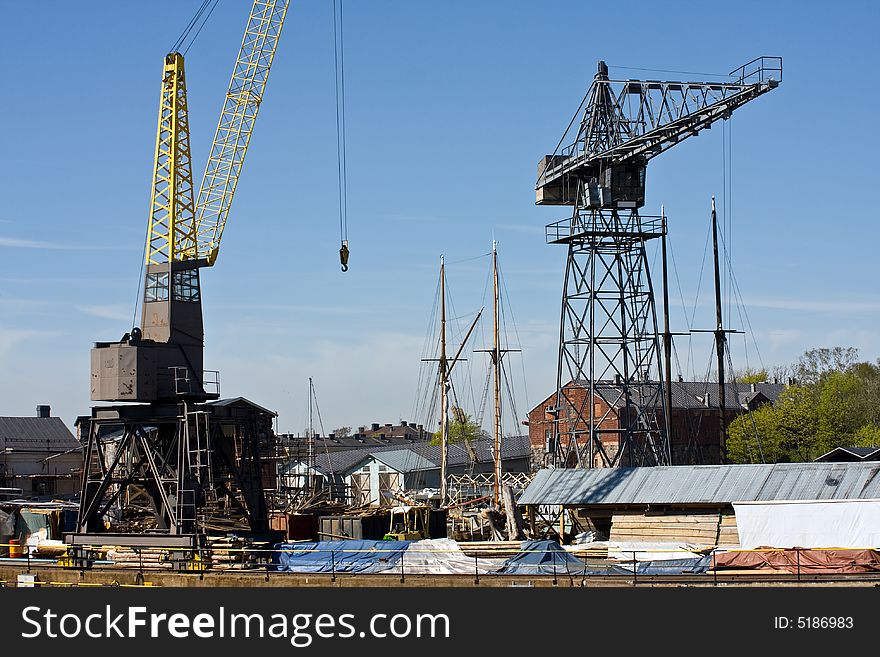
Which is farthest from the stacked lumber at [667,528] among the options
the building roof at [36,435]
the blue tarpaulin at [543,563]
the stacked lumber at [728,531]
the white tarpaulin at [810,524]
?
the building roof at [36,435]

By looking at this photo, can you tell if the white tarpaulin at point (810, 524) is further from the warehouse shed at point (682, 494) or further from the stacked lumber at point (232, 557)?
the stacked lumber at point (232, 557)

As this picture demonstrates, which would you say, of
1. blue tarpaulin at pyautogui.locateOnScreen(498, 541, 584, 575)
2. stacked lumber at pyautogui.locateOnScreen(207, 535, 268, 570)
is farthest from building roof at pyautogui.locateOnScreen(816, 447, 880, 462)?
stacked lumber at pyautogui.locateOnScreen(207, 535, 268, 570)

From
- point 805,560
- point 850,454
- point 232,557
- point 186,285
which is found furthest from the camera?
point 850,454

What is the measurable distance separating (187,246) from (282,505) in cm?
2399

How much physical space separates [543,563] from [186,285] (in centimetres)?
2558

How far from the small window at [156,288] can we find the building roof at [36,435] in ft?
177

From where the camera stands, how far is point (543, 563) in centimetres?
3772

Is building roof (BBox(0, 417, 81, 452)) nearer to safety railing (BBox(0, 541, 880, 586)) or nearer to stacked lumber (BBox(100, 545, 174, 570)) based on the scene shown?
stacked lumber (BBox(100, 545, 174, 570))

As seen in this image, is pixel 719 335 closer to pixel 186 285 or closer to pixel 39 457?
pixel 186 285

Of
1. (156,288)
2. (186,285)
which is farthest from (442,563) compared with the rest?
(156,288)

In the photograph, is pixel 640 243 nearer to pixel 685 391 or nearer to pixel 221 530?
pixel 221 530

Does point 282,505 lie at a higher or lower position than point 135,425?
lower
